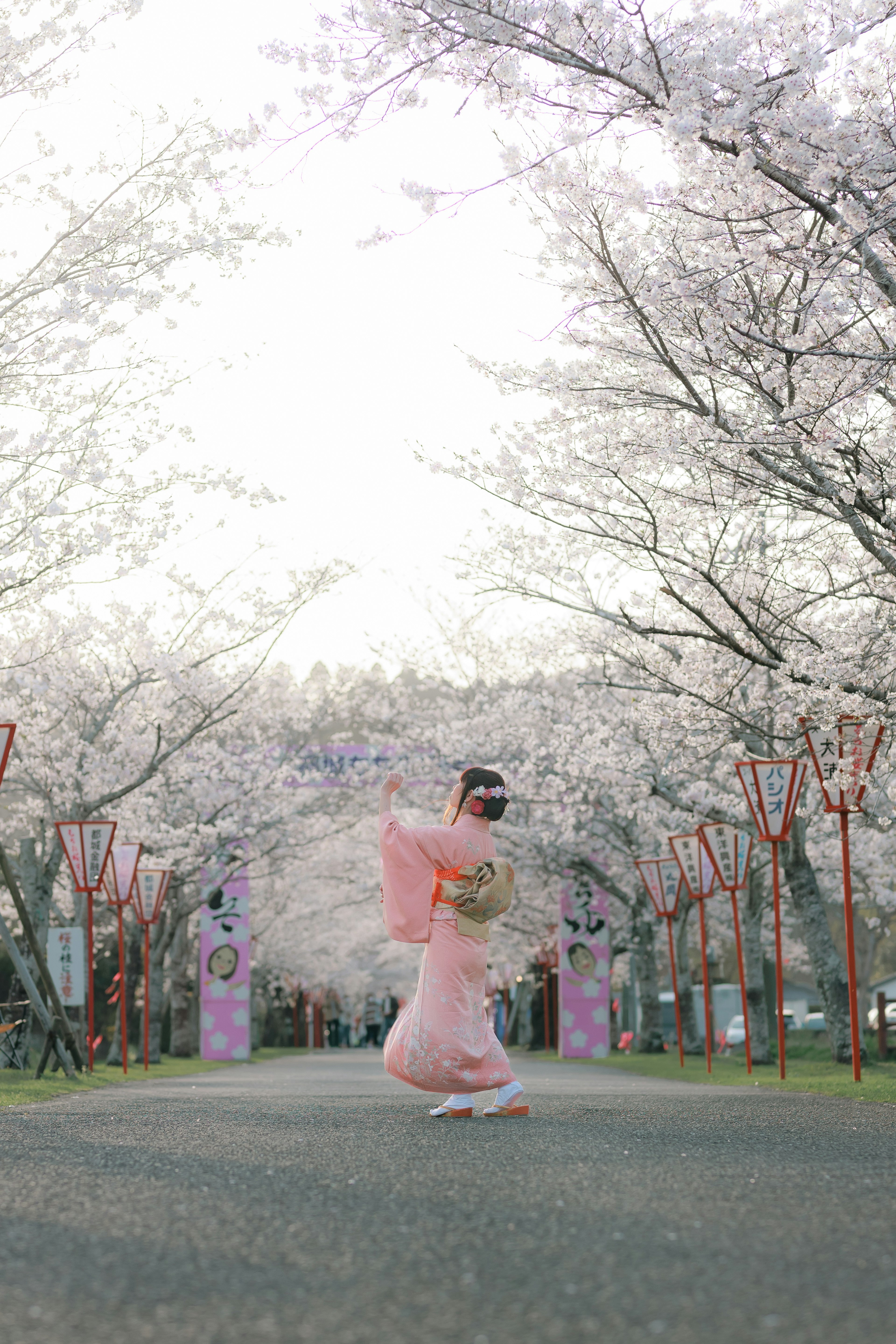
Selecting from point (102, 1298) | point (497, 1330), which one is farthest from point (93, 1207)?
point (497, 1330)

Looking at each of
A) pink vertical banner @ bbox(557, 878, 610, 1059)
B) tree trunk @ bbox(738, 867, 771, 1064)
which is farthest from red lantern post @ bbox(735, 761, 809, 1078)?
pink vertical banner @ bbox(557, 878, 610, 1059)

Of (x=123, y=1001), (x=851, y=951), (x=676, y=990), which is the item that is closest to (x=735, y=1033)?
(x=676, y=990)

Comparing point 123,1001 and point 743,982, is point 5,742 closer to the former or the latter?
point 123,1001

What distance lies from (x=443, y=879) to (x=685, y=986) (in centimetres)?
1755

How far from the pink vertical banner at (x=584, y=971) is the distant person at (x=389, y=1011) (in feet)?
75.8

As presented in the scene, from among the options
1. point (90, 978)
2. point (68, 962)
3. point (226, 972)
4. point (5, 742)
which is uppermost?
point (5, 742)

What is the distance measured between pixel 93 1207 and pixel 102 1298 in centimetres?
124

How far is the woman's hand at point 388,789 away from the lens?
8.05m

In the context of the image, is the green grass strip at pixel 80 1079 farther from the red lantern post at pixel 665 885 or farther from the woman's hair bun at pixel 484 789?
the red lantern post at pixel 665 885

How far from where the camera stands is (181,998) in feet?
100

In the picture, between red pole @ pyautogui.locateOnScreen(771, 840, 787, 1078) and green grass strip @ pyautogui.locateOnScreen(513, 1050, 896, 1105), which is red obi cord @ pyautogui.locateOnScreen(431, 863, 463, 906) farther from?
red pole @ pyautogui.locateOnScreen(771, 840, 787, 1078)

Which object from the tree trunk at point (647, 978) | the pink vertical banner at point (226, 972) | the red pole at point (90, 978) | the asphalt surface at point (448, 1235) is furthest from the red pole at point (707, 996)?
the pink vertical banner at point (226, 972)

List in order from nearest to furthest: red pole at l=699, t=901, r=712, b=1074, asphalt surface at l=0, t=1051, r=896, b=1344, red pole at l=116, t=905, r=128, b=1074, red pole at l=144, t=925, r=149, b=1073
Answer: asphalt surface at l=0, t=1051, r=896, b=1344
red pole at l=116, t=905, r=128, b=1074
red pole at l=699, t=901, r=712, b=1074
red pole at l=144, t=925, r=149, b=1073

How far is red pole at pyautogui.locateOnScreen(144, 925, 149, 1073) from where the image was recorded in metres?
20.9
